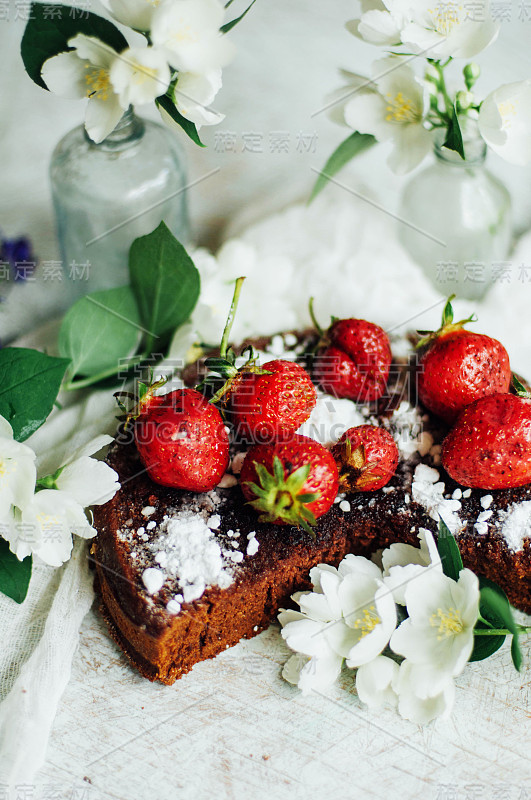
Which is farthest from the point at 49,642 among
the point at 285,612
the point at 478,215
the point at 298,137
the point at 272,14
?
the point at 272,14

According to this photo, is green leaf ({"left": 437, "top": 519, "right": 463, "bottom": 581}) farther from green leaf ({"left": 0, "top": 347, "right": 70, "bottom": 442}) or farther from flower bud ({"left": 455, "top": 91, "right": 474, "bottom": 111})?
flower bud ({"left": 455, "top": 91, "right": 474, "bottom": 111})

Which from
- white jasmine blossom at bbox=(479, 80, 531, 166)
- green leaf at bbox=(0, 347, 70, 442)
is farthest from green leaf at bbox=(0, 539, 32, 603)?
white jasmine blossom at bbox=(479, 80, 531, 166)

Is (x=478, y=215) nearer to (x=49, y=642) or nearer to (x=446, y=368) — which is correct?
(x=446, y=368)

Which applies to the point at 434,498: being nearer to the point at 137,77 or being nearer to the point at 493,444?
the point at 493,444

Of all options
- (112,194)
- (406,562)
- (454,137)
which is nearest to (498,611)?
(406,562)

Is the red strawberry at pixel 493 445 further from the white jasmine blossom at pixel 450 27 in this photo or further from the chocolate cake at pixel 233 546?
the white jasmine blossom at pixel 450 27

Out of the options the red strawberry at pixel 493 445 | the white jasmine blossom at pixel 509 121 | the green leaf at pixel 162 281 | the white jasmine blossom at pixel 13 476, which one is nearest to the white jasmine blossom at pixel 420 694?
the red strawberry at pixel 493 445

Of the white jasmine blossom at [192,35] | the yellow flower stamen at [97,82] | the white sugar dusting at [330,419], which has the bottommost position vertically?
the white sugar dusting at [330,419]
